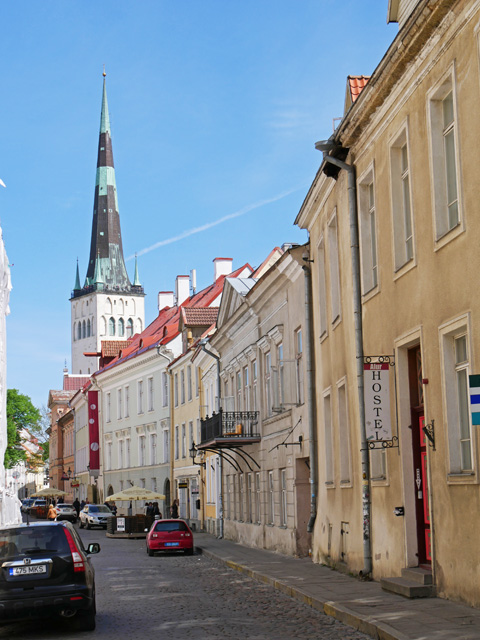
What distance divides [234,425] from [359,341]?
15.4 metres

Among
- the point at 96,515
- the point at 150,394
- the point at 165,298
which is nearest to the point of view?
the point at 96,515

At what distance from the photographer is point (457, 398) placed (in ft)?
42.1

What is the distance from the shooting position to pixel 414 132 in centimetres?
1413

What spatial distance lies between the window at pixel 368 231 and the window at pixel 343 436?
296cm

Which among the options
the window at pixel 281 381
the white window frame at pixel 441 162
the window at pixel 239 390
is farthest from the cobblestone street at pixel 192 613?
the window at pixel 239 390

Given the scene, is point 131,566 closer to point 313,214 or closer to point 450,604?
point 313,214

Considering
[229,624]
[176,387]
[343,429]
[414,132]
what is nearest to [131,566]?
[343,429]

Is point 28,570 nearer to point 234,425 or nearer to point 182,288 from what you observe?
point 234,425

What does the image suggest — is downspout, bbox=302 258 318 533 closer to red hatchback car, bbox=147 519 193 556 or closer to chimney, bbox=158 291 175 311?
red hatchback car, bbox=147 519 193 556

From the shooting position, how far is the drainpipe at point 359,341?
17016mm

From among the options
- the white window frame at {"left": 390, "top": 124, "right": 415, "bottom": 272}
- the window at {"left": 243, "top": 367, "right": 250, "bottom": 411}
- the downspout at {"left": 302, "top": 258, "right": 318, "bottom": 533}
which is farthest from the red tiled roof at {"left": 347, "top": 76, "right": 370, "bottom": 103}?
the window at {"left": 243, "top": 367, "right": 250, "bottom": 411}

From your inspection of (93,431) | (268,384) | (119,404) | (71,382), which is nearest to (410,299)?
(268,384)

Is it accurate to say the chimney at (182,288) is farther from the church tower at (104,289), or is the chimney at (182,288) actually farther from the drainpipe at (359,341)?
the church tower at (104,289)

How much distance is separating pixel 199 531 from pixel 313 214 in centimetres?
2697
